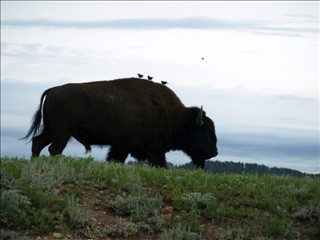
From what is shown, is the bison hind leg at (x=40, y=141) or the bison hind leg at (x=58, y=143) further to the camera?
the bison hind leg at (x=40, y=141)

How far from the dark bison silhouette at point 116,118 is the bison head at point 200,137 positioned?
12cm

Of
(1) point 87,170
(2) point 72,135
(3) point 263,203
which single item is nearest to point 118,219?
(1) point 87,170

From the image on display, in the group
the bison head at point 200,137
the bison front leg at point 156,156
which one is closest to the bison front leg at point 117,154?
→ the bison front leg at point 156,156

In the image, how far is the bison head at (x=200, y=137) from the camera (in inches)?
780

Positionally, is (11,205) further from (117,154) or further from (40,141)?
(117,154)

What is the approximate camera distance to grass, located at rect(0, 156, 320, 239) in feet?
31.8

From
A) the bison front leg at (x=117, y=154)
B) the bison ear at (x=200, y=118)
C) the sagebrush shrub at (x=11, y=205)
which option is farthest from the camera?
the bison ear at (x=200, y=118)

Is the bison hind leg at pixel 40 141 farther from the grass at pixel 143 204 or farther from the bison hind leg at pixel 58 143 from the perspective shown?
the grass at pixel 143 204

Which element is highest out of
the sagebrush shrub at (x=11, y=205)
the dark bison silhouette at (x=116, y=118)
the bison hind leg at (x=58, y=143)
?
the dark bison silhouette at (x=116, y=118)

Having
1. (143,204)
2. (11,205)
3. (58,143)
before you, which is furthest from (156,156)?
(11,205)

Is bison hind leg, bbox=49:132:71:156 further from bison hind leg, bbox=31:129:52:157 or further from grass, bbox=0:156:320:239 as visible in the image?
grass, bbox=0:156:320:239

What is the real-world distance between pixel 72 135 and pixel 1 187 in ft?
23.7

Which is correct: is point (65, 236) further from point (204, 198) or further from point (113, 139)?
point (113, 139)

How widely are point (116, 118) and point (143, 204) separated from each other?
752cm
